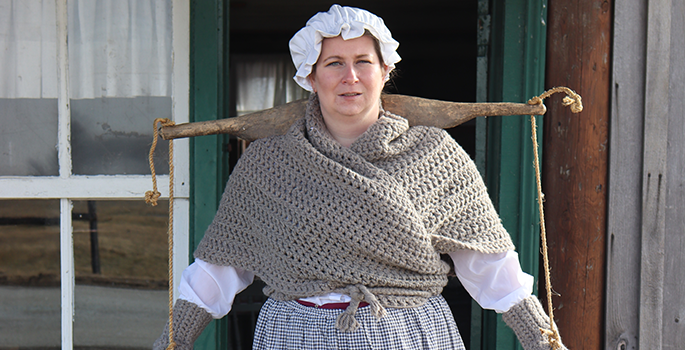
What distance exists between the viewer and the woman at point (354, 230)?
127 cm

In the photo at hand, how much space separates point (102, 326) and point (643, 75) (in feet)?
6.73

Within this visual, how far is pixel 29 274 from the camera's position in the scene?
6.31 feet

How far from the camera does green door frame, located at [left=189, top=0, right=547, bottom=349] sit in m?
1.74

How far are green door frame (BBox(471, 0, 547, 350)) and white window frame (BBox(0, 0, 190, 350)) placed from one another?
1.08m

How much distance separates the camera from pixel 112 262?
1929 millimetres

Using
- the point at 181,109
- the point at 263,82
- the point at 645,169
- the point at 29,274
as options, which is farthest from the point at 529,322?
the point at 263,82

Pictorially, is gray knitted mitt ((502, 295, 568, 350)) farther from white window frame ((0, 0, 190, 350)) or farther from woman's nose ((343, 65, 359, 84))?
white window frame ((0, 0, 190, 350))

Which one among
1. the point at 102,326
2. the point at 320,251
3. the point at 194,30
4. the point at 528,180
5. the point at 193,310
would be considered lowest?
the point at 102,326

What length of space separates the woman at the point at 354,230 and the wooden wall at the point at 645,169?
57 cm

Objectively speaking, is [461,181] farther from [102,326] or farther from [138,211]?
[102,326]

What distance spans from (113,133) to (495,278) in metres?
1.38

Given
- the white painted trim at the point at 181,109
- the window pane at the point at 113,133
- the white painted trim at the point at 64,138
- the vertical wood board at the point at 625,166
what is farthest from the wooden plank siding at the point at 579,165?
the white painted trim at the point at 64,138

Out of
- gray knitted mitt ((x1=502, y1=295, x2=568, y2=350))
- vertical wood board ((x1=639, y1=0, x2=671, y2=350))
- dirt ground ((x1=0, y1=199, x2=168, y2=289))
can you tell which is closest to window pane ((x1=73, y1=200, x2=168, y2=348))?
dirt ground ((x1=0, y1=199, x2=168, y2=289))

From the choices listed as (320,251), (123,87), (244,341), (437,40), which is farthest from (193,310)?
(437,40)
